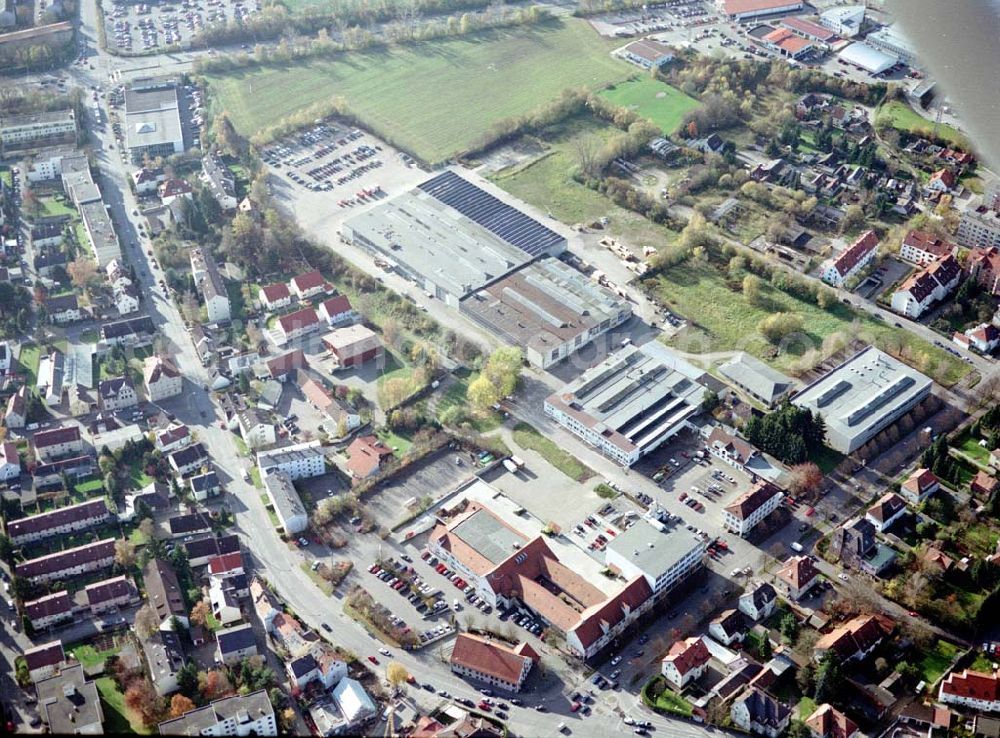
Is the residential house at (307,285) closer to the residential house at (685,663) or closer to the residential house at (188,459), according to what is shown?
the residential house at (188,459)

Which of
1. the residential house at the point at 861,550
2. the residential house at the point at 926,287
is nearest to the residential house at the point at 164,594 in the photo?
the residential house at the point at 861,550

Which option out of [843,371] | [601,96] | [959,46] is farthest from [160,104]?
[959,46]

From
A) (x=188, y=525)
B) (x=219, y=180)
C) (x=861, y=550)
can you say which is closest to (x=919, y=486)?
(x=861, y=550)

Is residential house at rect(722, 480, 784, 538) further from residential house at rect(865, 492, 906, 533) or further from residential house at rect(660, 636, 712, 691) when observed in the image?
residential house at rect(660, 636, 712, 691)

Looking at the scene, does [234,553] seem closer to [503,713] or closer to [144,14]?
[503,713]

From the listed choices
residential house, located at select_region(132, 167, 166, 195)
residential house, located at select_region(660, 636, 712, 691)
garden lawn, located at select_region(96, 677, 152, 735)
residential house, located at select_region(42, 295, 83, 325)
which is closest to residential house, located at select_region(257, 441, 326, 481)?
garden lawn, located at select_region(96, 677, 152, 735)

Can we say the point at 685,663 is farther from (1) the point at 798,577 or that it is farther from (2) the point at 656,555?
(1) the point at 798,577
